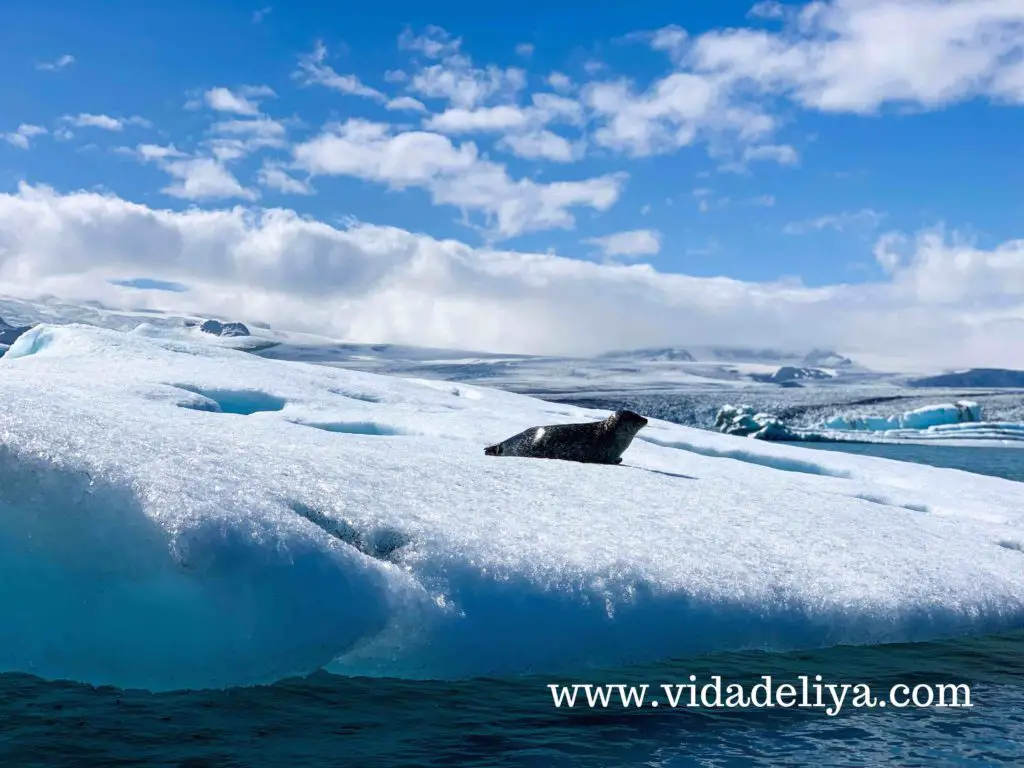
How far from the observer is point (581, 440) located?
8984mm

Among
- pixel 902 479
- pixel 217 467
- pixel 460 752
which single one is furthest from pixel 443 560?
pixel 902 479

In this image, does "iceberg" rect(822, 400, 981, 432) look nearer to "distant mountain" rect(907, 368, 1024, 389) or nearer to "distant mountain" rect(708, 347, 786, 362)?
"distant mountain" rect(907, 368, 1024, 389)

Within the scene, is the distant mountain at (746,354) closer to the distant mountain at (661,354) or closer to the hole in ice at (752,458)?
the distant mountain at (661,354)

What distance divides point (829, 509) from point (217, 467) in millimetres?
4428

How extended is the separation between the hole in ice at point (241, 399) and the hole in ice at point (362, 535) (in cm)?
556

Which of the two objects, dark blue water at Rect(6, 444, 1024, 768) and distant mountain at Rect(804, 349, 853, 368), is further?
distant mountain at Rect(804, 349, 853, 368)

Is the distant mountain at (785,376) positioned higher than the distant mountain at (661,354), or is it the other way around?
the distant mountain at (661,354)

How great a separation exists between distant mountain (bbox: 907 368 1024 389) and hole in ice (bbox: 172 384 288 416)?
7545 centimetres

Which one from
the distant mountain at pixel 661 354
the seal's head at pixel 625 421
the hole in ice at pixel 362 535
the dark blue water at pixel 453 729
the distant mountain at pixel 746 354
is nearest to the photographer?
the dark blue water at pixel 453 729

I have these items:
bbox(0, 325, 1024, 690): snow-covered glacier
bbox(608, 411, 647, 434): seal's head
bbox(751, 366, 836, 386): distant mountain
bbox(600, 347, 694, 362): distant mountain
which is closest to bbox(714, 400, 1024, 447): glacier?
bbox(608, 411, 647, 434): seal's head

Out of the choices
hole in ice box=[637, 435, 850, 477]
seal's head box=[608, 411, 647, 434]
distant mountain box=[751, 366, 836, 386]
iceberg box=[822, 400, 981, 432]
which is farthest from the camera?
distant mountain box=[751, 366, 836, 386]

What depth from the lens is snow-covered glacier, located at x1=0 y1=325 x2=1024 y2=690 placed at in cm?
381

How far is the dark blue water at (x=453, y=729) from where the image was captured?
3.42 m

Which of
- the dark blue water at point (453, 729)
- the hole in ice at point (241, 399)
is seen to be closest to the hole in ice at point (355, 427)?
the hole in ice at point (241, 399)
